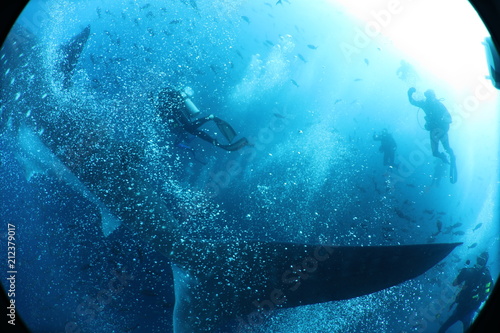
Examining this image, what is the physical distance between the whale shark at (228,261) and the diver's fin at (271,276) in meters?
0.02

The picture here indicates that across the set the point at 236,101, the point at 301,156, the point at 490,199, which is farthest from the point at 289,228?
the point at 490,199

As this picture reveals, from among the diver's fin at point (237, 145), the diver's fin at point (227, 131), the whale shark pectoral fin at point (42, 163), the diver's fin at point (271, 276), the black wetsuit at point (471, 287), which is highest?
the diver's fin at point (227, 131)

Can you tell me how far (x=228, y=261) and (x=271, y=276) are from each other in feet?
3.17

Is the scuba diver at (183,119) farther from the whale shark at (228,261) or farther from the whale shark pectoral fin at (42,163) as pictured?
the whale shark pectoral fin at (42,163)

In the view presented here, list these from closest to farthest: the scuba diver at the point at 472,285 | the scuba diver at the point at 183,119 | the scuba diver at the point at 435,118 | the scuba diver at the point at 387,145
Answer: the scuba diver at the point at 183,119 < the scuba diver at the point at 472,285 < the scuba diver at the point at 435,118 < the scuba diver at the point at 387,145

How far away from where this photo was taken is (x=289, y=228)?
9633 millimetres

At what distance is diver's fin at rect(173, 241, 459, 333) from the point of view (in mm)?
4625

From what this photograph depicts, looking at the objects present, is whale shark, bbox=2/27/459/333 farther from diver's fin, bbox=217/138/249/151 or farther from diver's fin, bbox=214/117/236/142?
diver's fin, bbox=214/117/236/142

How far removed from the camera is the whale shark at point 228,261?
4.66 meters

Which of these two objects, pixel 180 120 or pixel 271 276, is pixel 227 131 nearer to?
pixel 180 120

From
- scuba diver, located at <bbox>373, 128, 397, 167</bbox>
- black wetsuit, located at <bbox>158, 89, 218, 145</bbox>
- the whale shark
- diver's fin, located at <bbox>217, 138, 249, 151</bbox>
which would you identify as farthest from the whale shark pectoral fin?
scuba diver, located at <bbox>373, 128, 397, 167</bbox>

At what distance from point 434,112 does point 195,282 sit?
8.54 meters

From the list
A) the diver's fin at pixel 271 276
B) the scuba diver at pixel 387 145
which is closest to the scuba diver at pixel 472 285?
the diver's fin at pixel 271 276

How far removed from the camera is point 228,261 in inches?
201
